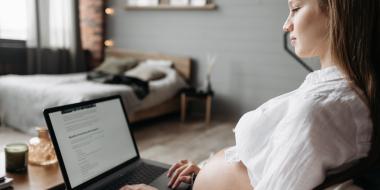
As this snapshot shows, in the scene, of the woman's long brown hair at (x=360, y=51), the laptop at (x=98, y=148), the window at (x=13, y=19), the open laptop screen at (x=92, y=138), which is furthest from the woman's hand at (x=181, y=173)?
the window at (x=13, y=19)

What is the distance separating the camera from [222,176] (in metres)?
1.00

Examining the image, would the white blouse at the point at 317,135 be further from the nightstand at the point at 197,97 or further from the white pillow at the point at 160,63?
the white pillow at the point at 160,63

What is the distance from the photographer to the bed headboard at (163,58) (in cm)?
461

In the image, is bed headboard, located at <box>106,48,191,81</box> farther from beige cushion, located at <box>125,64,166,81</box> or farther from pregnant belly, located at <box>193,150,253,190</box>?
pregnant belly, located at <box>193,150,253,190</box>

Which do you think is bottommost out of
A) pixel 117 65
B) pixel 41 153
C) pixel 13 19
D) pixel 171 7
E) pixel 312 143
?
pixel 117 65

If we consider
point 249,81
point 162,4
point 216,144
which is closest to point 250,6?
point 249,81

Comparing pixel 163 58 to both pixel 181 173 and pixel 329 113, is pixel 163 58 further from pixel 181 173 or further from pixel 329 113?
pixel 329 113

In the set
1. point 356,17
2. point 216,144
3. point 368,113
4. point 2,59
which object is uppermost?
point 356,17

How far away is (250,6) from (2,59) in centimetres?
294

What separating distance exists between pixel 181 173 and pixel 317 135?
1.72ft

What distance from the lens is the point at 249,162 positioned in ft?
2.82

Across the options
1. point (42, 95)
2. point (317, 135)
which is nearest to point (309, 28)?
point (317, 135)

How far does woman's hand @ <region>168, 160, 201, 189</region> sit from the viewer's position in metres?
1.09

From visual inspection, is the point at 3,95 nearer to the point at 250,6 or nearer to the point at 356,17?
the point at 250,6
